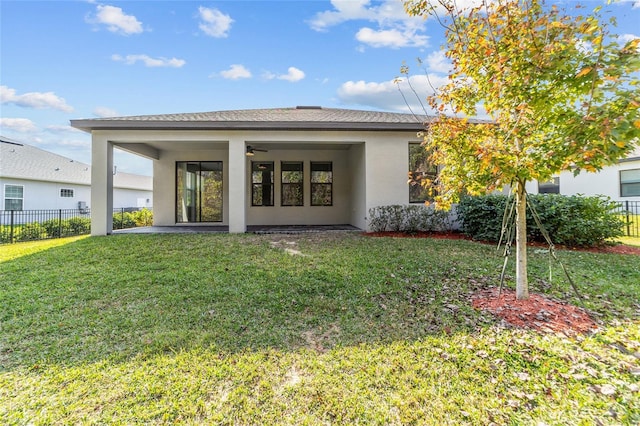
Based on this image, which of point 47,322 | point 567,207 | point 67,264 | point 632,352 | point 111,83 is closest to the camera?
point 632,352

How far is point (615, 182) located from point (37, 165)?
34272 mm

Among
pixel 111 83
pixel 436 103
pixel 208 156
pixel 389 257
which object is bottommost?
pixel 389 257

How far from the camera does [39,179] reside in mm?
16359

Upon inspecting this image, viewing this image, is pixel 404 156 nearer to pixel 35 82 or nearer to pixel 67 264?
Answer: pixel 67 264

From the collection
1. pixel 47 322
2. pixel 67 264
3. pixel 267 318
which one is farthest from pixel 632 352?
pixel 67 264

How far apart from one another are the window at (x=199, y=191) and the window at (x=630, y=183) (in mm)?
21345

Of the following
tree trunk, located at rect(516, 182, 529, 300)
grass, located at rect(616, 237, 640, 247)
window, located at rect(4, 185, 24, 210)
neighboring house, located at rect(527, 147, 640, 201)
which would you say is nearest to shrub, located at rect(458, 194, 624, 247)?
grass, located at rect(616, 237, 640, 247)

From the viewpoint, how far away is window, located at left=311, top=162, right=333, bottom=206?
12586 mm

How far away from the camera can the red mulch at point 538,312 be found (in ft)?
10.5

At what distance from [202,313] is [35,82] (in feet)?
48.3

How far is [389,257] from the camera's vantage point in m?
6.08

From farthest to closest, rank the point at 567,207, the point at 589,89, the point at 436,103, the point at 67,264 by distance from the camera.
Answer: the point at 567,207
the point at 67,264
the point at 436,103
the point at 589,89

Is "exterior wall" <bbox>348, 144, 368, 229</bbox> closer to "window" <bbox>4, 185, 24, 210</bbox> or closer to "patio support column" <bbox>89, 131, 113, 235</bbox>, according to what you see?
"patio support column" <bbox>89, 131, 113, 235</bbox>

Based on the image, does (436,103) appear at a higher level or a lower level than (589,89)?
higher
